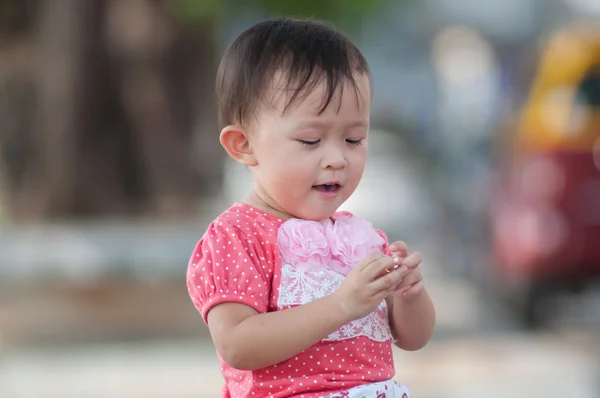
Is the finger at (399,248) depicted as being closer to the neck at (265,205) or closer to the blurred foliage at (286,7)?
the neck at (265,205)

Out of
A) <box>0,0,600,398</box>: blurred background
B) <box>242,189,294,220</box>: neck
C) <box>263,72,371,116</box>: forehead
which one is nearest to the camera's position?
<box>263,72,371,116</box>: forehead

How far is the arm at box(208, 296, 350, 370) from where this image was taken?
203 centimetres

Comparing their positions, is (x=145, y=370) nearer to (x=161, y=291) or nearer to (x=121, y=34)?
(x=161, y=291)

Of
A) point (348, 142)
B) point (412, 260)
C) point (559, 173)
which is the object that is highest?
point (559, 173)

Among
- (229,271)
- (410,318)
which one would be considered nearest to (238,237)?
(229,271)

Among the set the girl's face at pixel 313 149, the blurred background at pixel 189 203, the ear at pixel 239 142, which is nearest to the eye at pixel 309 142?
the girl's face at pixel 313 149

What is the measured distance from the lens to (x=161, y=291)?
9.51 meters

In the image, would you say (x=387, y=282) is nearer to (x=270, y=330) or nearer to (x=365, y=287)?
(x=365, y=287)

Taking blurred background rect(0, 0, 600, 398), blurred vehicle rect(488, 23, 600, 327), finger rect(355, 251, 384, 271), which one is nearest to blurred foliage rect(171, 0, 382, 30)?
blurred background rect(0, 0, 600, 398)

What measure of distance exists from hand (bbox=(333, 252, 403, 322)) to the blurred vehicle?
519 cm

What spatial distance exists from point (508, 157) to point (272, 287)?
226 inches

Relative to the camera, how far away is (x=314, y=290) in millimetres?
2129

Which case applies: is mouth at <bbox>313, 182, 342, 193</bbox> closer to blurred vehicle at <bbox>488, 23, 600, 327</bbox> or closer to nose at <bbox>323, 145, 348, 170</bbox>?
nose at <bbox>323, 145, 348, 170</bbox>

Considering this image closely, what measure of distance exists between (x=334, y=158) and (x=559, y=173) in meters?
5.12
